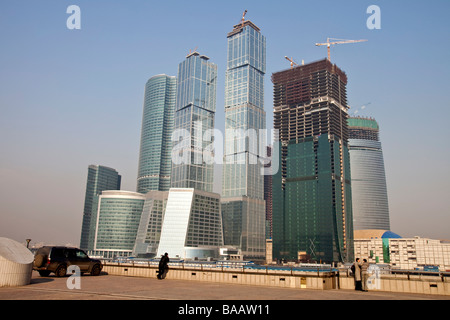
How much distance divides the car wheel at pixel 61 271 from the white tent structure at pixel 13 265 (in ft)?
17.2

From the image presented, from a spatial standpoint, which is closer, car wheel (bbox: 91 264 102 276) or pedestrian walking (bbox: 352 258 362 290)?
pedestrian walking (bbox: 352 258 362 290)

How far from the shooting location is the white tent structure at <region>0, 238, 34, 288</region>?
62.5ft

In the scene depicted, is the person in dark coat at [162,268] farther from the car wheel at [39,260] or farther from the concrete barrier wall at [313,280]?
the car wheel at [39,260]

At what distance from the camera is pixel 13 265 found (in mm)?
19391

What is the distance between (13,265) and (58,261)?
6.90 meters

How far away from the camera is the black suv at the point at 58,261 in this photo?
25.6 metres

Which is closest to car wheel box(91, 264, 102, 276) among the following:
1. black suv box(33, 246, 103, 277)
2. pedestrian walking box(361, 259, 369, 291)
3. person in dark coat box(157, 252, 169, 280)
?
black suv box(33, 246, 103, 277)

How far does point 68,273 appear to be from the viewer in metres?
26.5

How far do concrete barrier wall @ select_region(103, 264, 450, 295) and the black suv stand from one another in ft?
22.1

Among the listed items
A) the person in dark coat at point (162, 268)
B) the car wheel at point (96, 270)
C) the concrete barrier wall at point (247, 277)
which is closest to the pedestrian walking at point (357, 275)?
the concrete barrier wall at point (247, 277)

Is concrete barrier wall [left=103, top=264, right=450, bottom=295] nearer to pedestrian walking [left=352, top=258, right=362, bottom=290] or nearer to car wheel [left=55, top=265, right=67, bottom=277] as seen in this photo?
pedestrian walking [left=352, top=258, right=362, bottom=290]

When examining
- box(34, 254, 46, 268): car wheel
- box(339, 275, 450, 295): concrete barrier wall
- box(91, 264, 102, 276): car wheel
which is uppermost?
box(34, 254, 46, 268): car wheel
